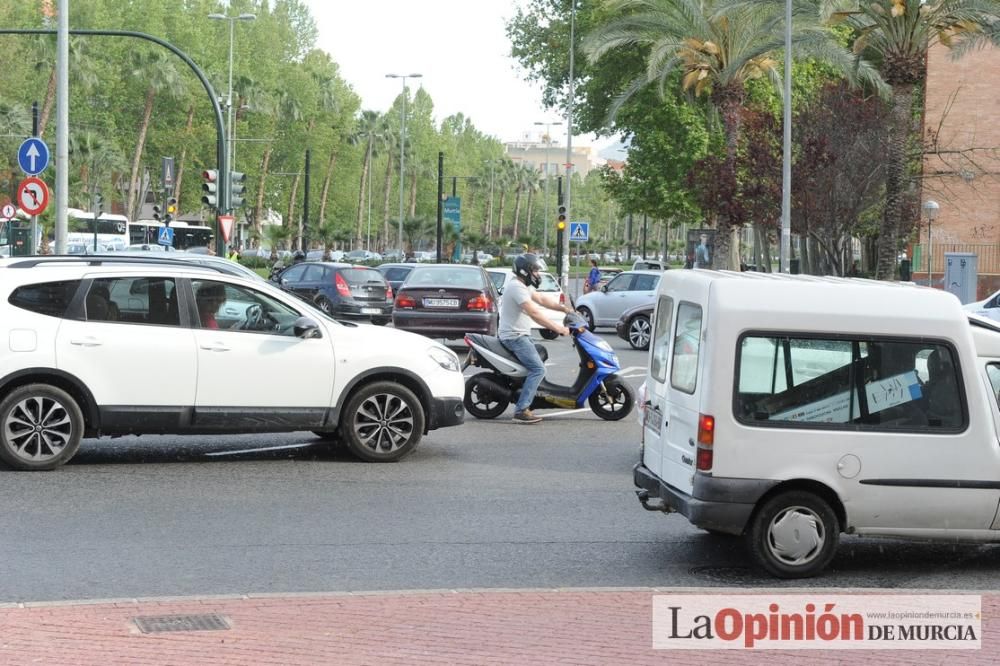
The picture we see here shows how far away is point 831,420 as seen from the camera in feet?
26.3

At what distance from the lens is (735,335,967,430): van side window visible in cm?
793

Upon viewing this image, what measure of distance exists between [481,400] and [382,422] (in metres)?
3.32

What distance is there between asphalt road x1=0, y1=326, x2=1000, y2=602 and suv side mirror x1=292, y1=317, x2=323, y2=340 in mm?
1080

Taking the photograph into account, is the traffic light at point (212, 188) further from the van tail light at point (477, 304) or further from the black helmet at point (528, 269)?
the black helmet at point (528, 269)

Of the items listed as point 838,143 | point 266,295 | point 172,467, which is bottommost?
point 172,467

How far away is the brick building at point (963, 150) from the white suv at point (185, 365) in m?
36.8

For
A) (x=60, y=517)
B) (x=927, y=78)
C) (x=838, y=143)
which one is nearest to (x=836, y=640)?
(x=60, y=517)

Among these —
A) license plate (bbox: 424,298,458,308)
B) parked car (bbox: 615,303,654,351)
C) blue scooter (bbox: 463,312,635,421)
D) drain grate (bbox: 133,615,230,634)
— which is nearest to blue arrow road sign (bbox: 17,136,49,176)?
license plate (bbox: 424,298,458,308)

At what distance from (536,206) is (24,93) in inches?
4574

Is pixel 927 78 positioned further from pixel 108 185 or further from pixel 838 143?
pixel 108 185

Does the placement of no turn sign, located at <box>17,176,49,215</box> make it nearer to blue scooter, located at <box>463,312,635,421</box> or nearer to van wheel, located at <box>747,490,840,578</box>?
blue scooter, located at <box>463,312,635,421</box>

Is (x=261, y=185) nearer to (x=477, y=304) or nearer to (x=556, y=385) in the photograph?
(x=477, y=304)

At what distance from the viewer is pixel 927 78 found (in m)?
47.2

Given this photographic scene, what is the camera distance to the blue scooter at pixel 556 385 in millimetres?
14648
